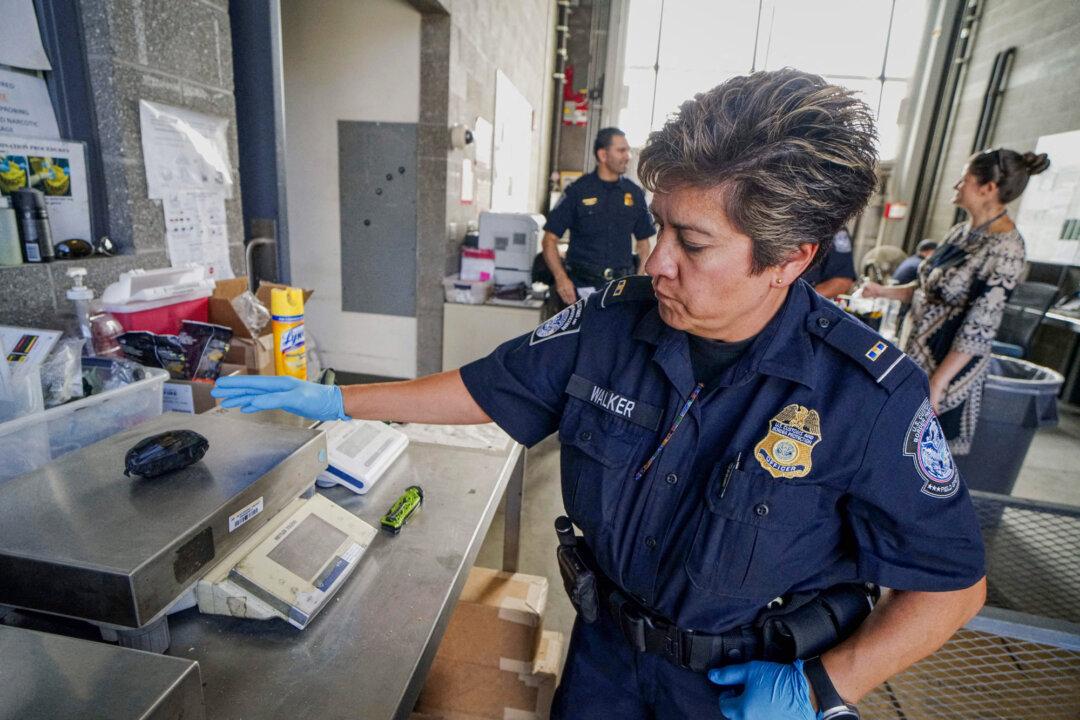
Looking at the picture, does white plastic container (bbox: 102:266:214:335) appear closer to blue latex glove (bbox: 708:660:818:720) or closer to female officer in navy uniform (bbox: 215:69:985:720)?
female officer in navy uniform (bbox: 215:69:985:720)

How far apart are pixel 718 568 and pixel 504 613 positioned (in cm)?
74

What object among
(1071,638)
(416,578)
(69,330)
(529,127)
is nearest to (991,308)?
(1071,638)

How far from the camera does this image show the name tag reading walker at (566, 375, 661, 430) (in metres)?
0.91

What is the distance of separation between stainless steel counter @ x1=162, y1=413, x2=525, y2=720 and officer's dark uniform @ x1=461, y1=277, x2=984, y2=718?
267mm

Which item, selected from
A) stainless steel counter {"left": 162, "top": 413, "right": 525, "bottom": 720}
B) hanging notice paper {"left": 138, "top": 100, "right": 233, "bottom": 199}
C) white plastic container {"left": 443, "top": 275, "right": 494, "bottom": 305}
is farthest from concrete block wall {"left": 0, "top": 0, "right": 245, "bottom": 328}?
white plastic container {"left": 443, "top": 275, "right": 494, "bottom": 305}

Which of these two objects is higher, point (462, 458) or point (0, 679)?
point (0, 679)

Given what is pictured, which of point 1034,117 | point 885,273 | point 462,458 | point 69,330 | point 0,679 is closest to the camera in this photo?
point 0,679

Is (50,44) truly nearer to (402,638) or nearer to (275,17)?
(275,17)

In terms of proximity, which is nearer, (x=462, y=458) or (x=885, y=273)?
(x=462, y=458)

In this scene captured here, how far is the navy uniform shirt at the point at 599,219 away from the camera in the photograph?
3430 millimetres

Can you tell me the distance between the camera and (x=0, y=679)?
439 mm

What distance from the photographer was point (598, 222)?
11.3 feet

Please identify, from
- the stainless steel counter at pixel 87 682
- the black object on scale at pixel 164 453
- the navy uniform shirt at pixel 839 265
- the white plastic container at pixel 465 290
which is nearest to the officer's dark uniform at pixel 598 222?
the white plastic container at pixel 465 290

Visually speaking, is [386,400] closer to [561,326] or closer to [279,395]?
[279,395]
